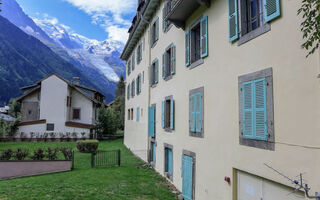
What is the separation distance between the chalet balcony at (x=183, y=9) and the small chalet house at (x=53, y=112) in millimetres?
22469

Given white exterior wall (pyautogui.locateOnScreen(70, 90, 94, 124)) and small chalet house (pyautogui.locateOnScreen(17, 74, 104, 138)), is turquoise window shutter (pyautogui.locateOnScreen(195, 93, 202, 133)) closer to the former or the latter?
small chalet house (pyautogui.locateOnScreen(17, 74, 104, 138))

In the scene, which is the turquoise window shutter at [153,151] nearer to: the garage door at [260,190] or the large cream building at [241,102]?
the large cream building at [241,102]

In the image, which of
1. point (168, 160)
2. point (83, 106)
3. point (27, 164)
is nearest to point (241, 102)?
point (168, 160)

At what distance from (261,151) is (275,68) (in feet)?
5.53

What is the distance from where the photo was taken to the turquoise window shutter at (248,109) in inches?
187

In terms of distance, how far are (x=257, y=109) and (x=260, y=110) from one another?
0.08 m

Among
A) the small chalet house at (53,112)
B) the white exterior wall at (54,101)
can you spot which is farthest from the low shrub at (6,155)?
the white exterior wall at (54,101)

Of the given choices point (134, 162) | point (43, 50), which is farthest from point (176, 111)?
point (43, 50)

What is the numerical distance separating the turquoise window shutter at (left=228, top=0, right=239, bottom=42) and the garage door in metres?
3.36

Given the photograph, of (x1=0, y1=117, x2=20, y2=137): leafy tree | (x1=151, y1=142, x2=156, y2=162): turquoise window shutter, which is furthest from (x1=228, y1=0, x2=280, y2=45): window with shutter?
(x1=0, y1=117, x2=20, y2=137): leafy tree

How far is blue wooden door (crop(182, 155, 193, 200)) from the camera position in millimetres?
7620

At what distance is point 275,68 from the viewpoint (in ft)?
13.9

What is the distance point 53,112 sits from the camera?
27766 mm

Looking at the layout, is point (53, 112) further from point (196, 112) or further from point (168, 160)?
point (196, 112)
